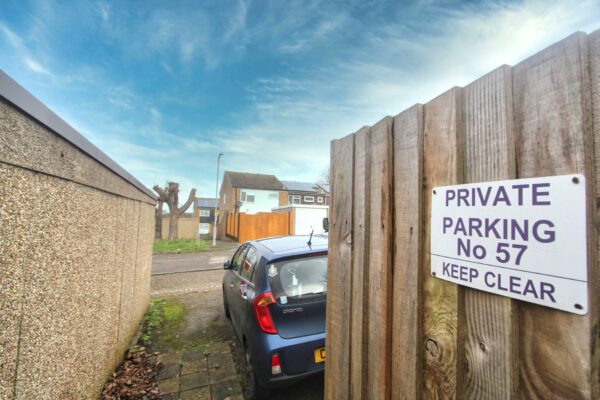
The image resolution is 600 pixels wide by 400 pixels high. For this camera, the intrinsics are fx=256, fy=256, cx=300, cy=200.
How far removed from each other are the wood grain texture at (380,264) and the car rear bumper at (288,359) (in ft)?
4.81

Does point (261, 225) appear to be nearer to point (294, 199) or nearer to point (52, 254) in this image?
point (294, 199)

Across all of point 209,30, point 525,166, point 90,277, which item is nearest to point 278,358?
point 90,277

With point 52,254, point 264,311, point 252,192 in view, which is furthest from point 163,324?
point 252,192

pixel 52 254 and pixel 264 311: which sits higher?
pixel 52 254

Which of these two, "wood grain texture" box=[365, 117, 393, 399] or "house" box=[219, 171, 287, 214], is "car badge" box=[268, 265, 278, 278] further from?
"house" box=[219, 171, 287, 214]

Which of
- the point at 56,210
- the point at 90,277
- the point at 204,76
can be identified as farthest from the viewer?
the point at 204,76

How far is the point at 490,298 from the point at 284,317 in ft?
7.54

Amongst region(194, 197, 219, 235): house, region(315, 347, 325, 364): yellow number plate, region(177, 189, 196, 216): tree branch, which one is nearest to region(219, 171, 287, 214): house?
region(194, 197, 219, 235): house

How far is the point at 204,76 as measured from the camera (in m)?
12.7

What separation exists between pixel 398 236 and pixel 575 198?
2.05ft

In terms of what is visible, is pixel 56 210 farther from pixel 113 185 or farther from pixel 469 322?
pixel 469 322

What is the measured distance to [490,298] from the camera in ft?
2.73

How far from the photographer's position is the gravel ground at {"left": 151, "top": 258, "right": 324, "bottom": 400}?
316 cm

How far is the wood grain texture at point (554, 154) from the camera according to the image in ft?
2.12
